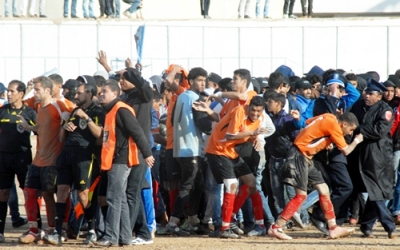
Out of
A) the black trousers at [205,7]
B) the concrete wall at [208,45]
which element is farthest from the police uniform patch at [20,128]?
the black trousers at [205,7]

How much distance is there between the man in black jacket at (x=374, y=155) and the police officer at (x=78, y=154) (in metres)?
3.37

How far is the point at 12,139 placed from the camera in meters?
12.4

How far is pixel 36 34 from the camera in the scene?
27.1 meters

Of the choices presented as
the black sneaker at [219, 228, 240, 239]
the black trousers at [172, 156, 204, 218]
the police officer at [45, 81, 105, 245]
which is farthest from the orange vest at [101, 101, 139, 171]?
the black sneaker at [219, 228, 240, 239]

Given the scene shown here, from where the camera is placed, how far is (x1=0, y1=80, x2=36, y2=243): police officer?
12398mm

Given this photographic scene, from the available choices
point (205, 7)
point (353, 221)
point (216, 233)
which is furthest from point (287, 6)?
point (216, 233)

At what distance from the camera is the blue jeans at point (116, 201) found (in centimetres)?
1122

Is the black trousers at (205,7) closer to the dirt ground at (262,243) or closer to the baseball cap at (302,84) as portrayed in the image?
the baseball cap at (302,84)

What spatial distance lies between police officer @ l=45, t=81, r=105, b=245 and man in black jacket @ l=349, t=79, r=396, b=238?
11.1 ft

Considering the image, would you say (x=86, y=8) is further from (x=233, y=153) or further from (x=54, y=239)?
(x=54, y=239)

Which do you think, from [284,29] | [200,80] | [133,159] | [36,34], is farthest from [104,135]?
[284,29]

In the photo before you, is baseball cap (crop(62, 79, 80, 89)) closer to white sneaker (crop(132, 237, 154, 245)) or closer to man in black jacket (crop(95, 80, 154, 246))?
man in black jacket (crop(95, 80, 154, 246))

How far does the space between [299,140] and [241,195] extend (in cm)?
106

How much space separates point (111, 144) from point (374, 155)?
3.45 m
